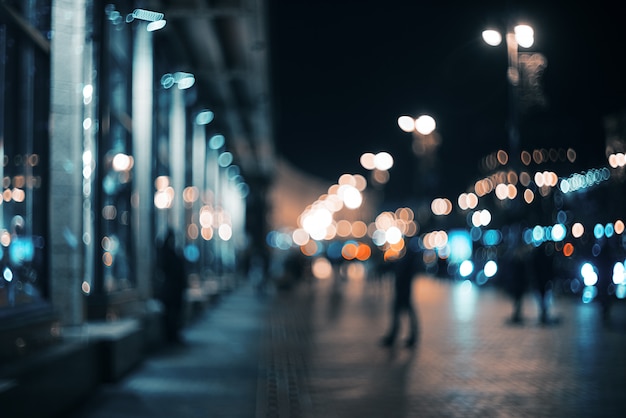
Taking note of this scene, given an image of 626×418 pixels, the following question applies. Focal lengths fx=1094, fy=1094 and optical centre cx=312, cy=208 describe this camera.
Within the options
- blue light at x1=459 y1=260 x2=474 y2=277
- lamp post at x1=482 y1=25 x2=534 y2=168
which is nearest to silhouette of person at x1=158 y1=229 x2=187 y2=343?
lamp post at x1=482 y1=25 x2=534 y2=168

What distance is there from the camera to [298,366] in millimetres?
15773

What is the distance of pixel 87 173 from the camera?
50.4ft

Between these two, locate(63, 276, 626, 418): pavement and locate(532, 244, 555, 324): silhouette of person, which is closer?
locate(63, 276, 626, 418): pavement

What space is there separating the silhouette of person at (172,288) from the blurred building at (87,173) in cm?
53

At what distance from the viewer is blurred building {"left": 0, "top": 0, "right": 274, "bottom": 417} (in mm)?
11773

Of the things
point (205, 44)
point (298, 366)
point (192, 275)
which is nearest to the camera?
point (298, 366)

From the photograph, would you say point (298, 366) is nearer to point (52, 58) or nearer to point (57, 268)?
point (57, 268)

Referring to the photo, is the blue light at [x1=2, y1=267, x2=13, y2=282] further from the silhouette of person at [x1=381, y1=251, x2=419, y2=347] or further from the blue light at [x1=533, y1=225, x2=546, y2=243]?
the blue light at [x1=533, y1=225, x2=546, y2=243]

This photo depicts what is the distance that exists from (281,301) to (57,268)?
24.9 metres

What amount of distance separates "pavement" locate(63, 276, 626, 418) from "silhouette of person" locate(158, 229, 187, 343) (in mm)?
428

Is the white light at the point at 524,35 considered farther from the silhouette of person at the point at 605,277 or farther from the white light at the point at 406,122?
the white light at the point at 406,122

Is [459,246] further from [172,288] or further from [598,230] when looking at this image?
[172,288]

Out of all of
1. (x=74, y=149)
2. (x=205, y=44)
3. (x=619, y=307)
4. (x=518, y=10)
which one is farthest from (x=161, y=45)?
(x=619, y=307)

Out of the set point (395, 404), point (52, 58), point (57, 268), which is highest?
point (52, 58)
